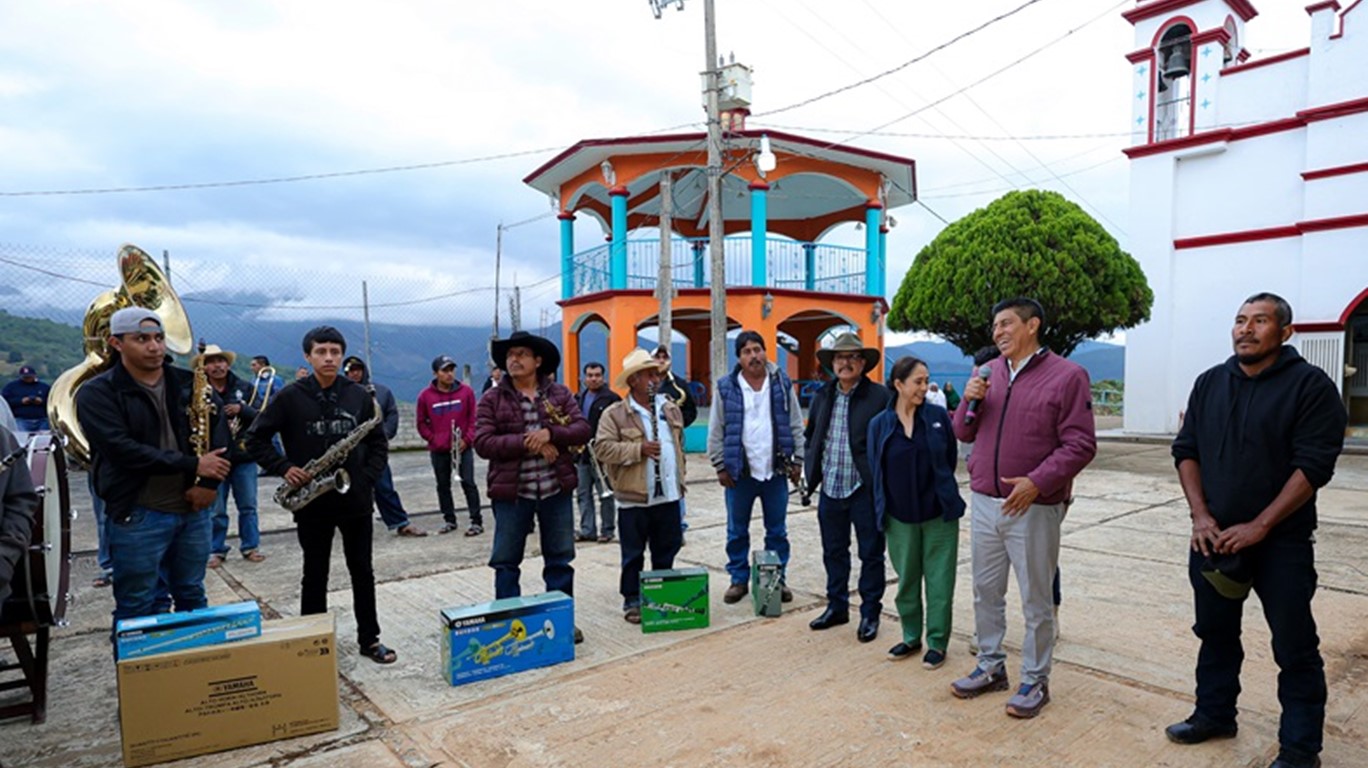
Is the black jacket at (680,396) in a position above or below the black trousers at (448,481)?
above

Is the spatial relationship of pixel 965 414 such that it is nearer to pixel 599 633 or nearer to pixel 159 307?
pixel 599 633

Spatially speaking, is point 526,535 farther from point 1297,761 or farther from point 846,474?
point 1297,761

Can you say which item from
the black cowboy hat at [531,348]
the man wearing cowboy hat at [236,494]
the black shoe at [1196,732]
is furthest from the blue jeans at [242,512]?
the black shoe at [1196,732]

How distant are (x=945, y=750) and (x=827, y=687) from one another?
29.7 inches

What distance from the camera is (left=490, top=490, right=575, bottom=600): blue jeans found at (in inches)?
174

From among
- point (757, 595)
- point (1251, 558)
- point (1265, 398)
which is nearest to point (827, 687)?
point (757, 595)

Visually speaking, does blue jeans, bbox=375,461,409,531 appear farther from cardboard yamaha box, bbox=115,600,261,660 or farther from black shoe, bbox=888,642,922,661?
black shoe, bbox=888,642,922,661

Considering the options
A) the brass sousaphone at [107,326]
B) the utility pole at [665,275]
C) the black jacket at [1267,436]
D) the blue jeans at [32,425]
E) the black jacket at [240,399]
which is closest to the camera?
the black jacket at [1267,436]

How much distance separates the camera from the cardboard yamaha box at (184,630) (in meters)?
3.13

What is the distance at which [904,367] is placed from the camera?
13.5ft

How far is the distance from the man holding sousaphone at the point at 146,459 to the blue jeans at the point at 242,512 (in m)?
3.11

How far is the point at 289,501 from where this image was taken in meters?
3.95

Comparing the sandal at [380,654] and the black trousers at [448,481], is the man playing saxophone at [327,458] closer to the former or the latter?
the sandal at [380,654]

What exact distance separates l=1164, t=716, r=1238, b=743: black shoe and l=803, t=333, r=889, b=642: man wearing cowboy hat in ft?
5.15
